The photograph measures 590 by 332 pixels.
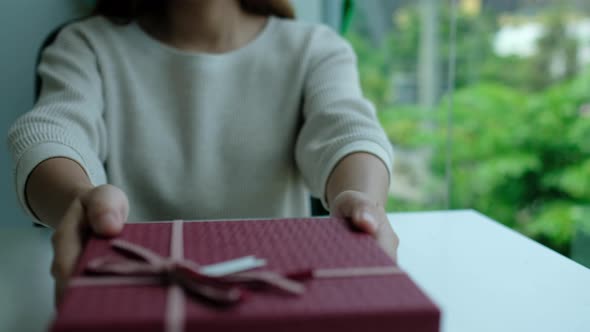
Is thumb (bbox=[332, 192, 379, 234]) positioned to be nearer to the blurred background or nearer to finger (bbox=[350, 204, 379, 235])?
finger (bbox=[350, 204, 379, 235])

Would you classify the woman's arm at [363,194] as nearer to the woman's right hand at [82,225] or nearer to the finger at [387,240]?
the finger at [387,240]

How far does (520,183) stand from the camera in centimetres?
186

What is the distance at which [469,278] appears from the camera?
52cm

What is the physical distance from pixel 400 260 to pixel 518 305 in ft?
0.44

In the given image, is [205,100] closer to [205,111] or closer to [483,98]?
[205,111]

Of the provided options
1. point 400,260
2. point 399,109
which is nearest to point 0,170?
point 400,260

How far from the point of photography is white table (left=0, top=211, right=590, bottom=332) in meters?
0.43

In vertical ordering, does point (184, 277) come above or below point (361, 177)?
above

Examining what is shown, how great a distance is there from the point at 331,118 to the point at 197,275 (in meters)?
0.45

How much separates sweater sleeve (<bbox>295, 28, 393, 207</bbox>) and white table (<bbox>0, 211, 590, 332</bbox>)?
11 cm

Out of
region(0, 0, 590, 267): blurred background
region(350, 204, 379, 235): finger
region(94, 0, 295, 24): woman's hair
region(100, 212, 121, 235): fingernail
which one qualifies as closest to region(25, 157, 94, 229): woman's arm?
region(100, 212, 121, 235): fingernail

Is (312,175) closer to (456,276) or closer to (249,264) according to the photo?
(456,276)

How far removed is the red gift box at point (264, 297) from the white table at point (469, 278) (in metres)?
0.11

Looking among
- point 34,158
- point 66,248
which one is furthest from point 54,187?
point 66,248
